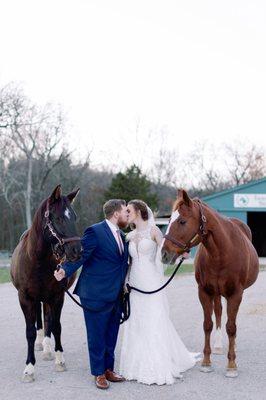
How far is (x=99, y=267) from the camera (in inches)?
219

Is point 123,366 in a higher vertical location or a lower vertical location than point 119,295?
lower

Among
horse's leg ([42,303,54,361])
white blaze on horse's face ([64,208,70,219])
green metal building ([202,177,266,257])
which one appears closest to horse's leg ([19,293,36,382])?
horse's leg ([42,303,54,361])

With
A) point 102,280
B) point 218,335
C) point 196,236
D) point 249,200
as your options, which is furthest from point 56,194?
point 249,200

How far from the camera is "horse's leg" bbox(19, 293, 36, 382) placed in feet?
18.6

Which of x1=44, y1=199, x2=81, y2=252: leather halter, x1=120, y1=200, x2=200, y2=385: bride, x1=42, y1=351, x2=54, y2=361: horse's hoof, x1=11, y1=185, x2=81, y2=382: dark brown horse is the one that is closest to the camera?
x1=44, y1=199, x2=81, y2=252: leather halter

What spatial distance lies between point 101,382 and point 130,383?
0.34 metres

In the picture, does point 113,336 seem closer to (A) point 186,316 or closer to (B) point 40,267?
(B) point 40,267

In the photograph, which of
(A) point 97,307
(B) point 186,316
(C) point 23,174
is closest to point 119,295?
(A) point 97,307

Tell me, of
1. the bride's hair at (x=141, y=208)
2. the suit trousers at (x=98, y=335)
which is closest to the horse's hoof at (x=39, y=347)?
the suit trousers at (x=98, y=335)

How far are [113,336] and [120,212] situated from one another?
4.59 ft

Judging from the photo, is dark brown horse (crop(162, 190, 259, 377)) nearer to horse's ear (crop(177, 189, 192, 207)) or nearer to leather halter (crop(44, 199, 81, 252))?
horse's ear (crop(177, 189, 192, 207))

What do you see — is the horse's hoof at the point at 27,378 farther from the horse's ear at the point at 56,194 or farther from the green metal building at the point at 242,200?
the green metal building at the point at 242,200

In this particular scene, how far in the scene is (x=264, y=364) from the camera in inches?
249

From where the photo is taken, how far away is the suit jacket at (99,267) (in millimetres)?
5516
